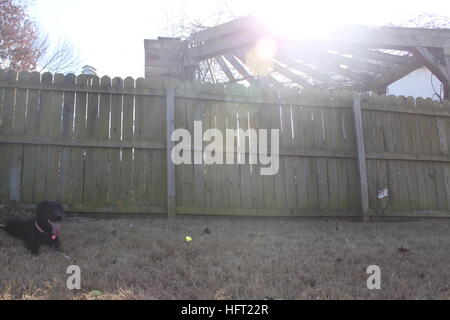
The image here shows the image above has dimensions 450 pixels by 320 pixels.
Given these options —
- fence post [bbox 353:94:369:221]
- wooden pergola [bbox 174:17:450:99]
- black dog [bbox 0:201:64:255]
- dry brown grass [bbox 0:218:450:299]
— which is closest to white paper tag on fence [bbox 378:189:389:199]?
fence post [bbox 353:94:369:221]

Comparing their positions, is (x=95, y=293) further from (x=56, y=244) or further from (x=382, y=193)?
(x=382, y=193)

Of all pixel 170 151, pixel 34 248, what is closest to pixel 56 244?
pixel 34 248

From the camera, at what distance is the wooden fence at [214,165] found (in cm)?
545

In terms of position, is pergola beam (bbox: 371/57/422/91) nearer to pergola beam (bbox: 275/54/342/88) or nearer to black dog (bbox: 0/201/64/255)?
pergola beam (bbox: 275/54/342/88)

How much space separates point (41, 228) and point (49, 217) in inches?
5.3

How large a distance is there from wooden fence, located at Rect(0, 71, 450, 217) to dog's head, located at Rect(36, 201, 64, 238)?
138 cm

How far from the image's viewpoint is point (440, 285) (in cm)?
306

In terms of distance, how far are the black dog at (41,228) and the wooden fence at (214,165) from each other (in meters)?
1.29

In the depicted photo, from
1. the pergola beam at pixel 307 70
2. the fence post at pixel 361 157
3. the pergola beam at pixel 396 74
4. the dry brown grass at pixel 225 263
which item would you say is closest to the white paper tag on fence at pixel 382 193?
the fence post at pixel 361 157

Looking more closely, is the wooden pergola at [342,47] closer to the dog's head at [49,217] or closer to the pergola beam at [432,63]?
the pergola beam at [432,63]

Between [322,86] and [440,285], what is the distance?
7.71 m

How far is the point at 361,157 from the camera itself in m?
6.39

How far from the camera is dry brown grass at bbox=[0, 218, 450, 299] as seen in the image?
275 centimetres
